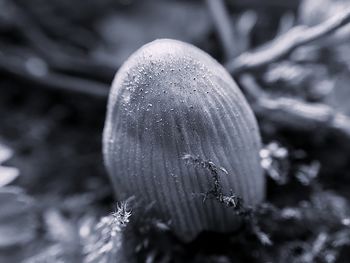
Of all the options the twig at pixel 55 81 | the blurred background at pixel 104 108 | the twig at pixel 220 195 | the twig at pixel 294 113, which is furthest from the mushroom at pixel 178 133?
the twig at pixel 55 81

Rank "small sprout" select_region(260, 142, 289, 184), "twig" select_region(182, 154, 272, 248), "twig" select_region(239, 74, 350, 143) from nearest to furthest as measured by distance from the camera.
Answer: "twig" select_region(182, 154, 272, 248) → "small sprout" select_region(260, 142, 289, 184) → "twig" select_region(239, 74, 350, 143)

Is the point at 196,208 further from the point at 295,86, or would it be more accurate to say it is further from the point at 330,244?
the point at 295,86

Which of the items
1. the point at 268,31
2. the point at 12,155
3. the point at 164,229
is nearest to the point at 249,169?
the point at 164,229

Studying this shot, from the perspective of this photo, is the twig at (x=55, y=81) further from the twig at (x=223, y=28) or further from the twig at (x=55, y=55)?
the twig at (x=223, y=28)

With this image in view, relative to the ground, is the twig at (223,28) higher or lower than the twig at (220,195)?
higher

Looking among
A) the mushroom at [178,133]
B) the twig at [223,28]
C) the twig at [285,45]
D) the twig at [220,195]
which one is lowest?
the twig at [220,195]

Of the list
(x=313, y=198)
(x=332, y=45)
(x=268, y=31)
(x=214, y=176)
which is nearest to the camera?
(x=214, y=176)

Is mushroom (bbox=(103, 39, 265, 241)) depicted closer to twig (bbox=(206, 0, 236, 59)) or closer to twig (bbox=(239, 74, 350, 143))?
twig (bbox=(239, 74, 350, 143))

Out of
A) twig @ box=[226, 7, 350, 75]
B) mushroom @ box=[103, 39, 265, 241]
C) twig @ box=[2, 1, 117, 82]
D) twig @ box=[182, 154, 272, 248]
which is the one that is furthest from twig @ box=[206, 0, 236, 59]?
twig @ box=[182, 154, 272, 248]
